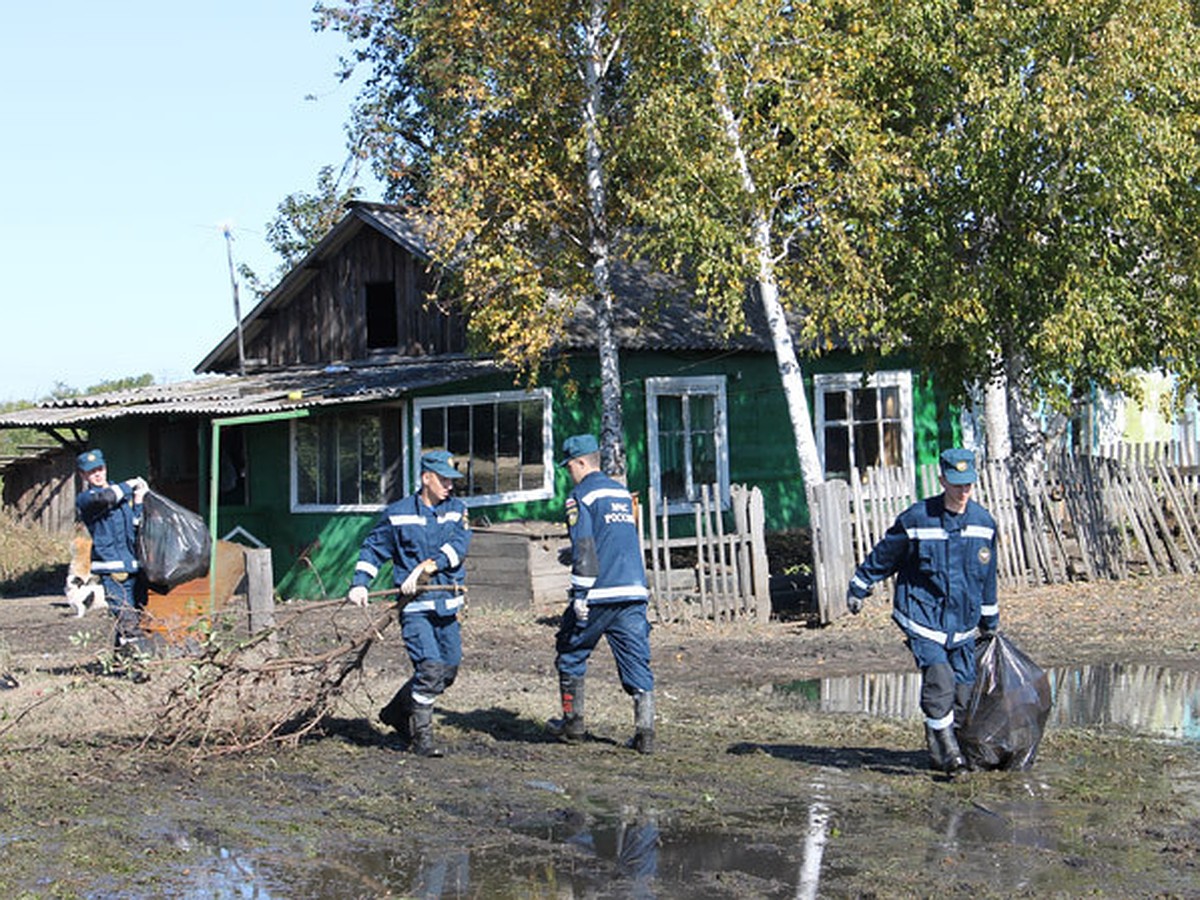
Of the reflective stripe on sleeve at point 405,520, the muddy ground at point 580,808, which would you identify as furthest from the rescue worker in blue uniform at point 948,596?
the reflective stripe on sleeve at point 405,520

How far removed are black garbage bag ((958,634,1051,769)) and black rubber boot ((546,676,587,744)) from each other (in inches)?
87.5

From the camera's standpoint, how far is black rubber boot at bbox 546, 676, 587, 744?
30.3 feet

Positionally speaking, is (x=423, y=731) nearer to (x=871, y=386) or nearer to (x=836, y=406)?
(x=836, y=406)

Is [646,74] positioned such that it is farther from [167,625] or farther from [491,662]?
[167,625]

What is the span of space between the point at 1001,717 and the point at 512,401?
1156cm

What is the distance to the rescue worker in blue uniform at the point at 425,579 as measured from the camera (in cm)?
895

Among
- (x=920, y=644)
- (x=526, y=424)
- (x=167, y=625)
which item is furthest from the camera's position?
(x=526, y=424)

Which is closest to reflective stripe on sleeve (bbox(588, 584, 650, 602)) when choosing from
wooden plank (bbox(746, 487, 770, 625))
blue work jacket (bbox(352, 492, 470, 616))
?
blue work jacket (bbox(352, 492, 470, 616))

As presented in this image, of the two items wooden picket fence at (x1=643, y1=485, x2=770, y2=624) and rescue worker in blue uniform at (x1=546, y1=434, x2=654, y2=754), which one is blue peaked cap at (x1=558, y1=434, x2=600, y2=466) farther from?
wooden picket fence at (x1=643, y1=485, x2=770, y2=624)

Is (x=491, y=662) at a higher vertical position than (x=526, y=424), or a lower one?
lower

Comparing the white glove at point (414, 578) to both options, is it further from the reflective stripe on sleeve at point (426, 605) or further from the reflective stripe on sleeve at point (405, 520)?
the reflective stripe on sleeve at point (405, 520)

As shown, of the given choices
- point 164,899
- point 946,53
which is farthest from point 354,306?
point 164,899

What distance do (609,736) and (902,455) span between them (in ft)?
44.4

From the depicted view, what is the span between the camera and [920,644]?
324 inches
